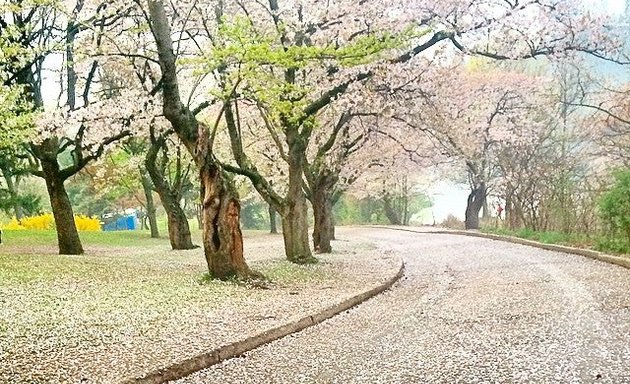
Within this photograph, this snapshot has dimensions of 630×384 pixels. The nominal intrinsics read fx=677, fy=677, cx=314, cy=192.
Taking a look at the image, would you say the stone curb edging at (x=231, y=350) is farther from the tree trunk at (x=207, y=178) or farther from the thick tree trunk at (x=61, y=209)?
the thick tree trunk at (x=61, y=209)

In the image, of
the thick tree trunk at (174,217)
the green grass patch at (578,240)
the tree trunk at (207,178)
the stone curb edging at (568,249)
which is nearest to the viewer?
the tree trunk at (207,178)

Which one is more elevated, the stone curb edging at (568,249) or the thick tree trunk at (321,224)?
the thick tree trunk at (321,224)

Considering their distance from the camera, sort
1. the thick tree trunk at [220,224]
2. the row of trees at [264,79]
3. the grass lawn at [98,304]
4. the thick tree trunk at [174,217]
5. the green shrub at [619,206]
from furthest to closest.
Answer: the thick tree trunk at [174,217] → the green shrub at [619,206] → the row of trees at [264,79] → the thick tree trunk at [220,224] → the grass lawn at [98,304]

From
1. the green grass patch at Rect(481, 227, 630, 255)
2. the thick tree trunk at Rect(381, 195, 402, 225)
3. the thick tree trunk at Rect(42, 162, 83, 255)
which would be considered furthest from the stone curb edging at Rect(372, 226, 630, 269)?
the thick tree trunk at Rect(381, 195, 402, 225)

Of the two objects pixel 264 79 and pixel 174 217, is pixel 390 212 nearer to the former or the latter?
pixel 174 217

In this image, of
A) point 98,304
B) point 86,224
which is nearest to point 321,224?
point 98,304

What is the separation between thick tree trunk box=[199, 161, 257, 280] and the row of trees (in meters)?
0.02

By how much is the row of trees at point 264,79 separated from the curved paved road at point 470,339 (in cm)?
402

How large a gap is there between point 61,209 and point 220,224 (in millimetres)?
8202

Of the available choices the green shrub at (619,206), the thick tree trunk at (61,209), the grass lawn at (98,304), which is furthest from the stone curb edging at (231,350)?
the thick tree trunk at (61,209)

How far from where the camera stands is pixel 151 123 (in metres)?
20.5

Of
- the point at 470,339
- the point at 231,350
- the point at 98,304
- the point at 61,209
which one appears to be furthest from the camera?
the point at 61,209

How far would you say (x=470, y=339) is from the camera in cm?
708

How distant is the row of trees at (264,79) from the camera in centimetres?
1182
